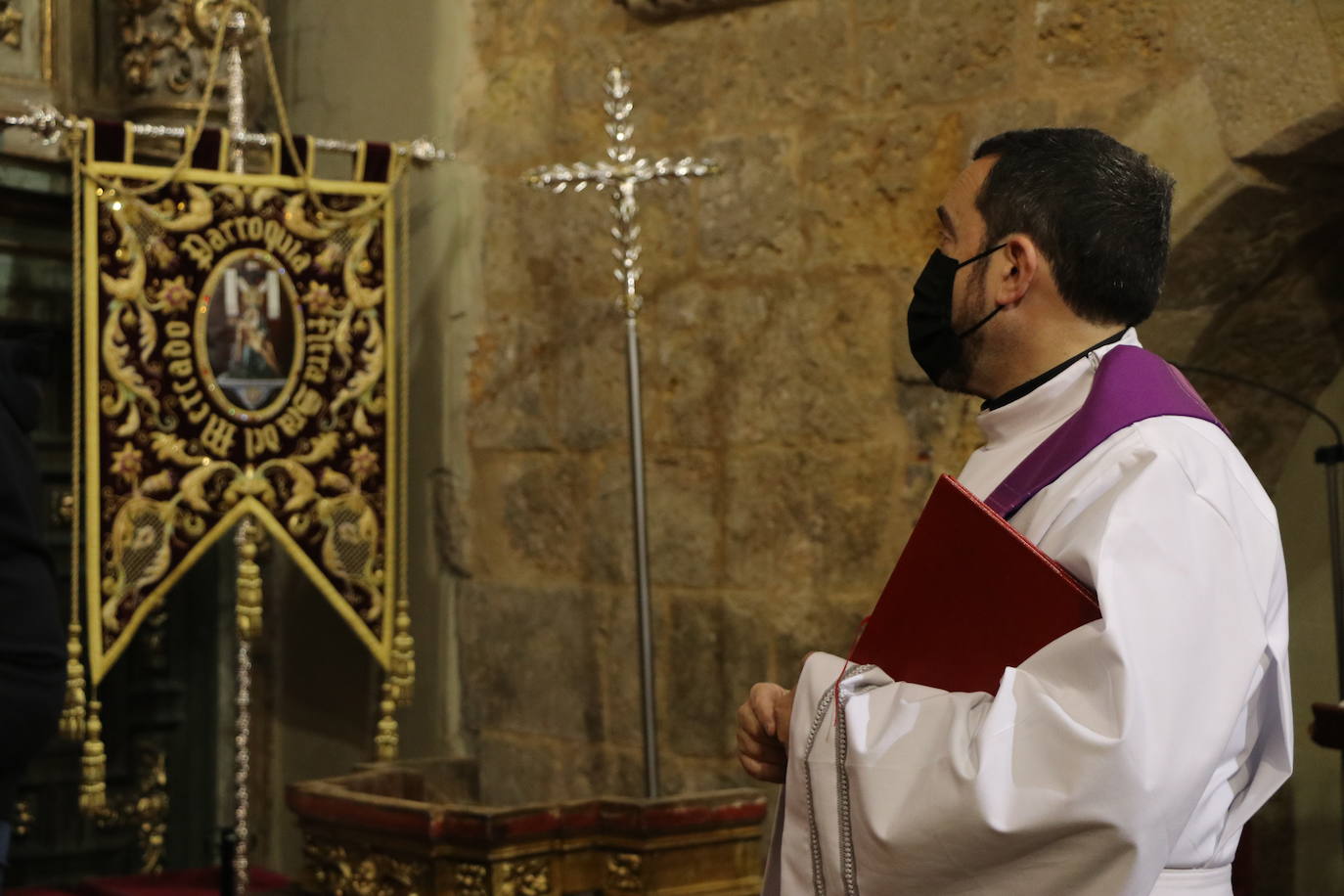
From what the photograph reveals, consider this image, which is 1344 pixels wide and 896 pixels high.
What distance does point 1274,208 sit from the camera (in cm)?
328

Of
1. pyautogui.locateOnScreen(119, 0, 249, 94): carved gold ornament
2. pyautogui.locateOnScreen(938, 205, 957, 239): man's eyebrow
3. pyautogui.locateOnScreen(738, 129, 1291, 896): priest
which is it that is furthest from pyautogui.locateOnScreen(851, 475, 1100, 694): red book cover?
pyautogui.locateOnScreen(119, 0, 249, 94): carved gold ornament

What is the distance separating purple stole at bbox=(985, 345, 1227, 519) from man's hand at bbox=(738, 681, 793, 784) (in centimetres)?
35

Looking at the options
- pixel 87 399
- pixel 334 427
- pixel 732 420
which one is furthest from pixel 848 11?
pixel 87 399

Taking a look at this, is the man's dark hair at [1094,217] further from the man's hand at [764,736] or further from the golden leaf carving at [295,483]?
the golden leaf carving at [295,483]

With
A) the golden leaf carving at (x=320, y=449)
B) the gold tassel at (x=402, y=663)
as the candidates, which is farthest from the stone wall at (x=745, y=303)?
the golden leaf carving at (x=320, y=449)

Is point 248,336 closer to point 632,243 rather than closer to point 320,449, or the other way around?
point 320,449

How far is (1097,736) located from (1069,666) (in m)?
0.09

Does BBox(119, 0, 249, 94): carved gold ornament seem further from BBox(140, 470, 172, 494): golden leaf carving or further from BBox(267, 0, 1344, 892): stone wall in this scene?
BBox(140, 470, 172, 494): golden leaf carving

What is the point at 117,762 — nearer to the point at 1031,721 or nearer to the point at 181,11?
the point at 181,11

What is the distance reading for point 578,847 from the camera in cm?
336

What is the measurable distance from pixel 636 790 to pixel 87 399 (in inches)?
59.8

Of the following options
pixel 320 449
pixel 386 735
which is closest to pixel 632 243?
pixel 320 449

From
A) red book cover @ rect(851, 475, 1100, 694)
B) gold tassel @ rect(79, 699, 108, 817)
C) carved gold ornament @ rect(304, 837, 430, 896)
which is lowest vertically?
carved gold ornament @ rect(304, 837, 430, 896)

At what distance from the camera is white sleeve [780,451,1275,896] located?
1.66 meters
